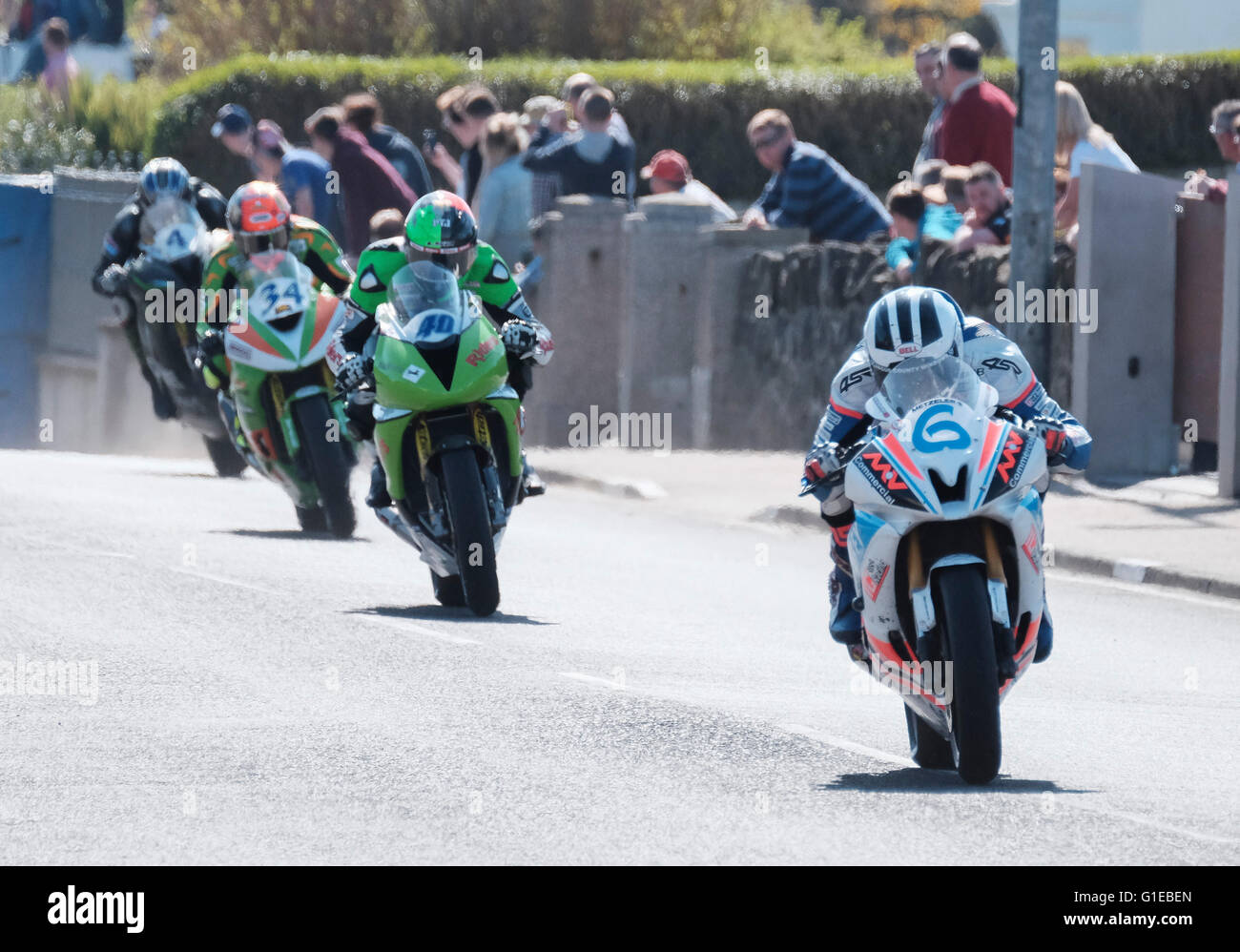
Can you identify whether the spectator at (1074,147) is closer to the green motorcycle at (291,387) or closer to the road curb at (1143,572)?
the road curb at (1143,572)

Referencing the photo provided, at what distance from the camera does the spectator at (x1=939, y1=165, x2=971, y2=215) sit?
18.0 metres

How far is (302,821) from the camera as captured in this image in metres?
7.19

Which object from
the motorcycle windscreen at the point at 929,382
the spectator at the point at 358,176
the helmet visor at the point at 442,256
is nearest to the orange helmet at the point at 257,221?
the helmet visor at the point at 442,256

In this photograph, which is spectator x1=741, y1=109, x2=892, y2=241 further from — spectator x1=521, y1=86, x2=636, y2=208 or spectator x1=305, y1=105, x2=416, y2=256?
spectator x1=305, y1=105, x2=416, y2=256

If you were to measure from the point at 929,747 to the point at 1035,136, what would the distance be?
915 centimetres

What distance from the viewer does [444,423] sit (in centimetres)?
1135

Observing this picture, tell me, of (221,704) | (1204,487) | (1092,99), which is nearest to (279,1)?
(1092,99)

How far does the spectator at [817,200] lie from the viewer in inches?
771

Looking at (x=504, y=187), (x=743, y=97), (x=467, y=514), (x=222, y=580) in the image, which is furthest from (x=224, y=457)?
(x=743, y=97)

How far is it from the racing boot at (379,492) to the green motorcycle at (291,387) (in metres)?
2.14

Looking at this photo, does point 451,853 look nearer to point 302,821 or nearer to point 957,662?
point 302,821

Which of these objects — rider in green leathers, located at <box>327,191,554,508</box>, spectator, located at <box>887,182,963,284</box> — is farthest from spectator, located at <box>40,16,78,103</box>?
rider in green leathers, located at <box>327,191,554,508</box>

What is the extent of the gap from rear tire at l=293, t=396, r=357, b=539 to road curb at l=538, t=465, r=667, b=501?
409 centimetres

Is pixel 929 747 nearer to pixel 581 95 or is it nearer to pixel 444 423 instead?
pixel 444 423
